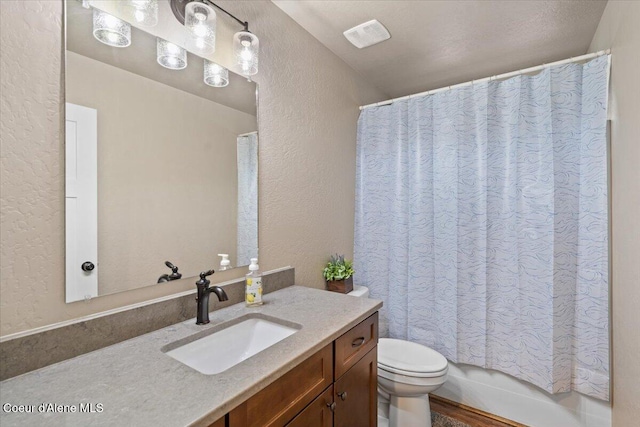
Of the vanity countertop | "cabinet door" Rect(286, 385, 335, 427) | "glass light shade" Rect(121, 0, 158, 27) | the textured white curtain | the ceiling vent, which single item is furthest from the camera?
the ceiling vent

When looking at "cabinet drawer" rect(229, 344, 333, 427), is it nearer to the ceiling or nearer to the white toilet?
the white toilet

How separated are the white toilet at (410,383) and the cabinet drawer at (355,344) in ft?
1.39

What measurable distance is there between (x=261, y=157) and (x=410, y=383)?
1.45 meters

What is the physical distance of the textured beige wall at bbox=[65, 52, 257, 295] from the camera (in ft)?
3.26

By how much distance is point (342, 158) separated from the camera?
2260mm

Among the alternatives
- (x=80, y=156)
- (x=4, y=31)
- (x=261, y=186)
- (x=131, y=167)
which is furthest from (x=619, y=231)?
(x=4, y=31)

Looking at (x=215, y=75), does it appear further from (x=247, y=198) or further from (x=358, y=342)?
(x=358, y=342)

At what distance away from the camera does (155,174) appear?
114 centimetres

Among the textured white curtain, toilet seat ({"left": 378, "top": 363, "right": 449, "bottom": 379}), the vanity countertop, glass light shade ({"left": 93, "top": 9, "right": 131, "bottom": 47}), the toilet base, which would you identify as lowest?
A: the toilet base

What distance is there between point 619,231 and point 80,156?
2.29m

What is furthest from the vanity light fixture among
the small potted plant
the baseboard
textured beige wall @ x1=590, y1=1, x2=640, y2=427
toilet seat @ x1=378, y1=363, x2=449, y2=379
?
the baseboard

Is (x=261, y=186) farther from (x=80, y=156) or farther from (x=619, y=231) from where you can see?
(x=619, y=231)

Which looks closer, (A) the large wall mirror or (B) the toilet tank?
(A) the large wall mirror

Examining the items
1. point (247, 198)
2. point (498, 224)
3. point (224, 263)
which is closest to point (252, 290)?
point (224, 263)
